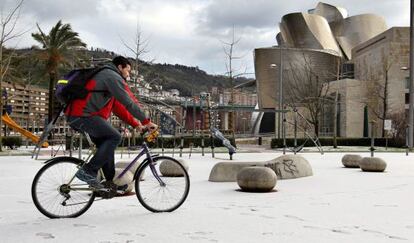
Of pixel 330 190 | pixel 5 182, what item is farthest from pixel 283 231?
pixel 5 182

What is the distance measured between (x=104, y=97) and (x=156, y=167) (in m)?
1.09

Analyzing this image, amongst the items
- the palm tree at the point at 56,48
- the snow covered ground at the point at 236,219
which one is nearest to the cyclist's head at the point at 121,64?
the snow covered ground at the point at 236,219

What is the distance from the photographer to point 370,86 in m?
54.7

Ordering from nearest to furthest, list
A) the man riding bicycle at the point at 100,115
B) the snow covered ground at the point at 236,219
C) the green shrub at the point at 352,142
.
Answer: the snow covered ground at the point at 236,219
the man riding bicycle at the point at 100,115
the green shrub at the point at 352,142

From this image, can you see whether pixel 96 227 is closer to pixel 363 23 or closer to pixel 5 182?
pixel 5 182

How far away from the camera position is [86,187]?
5.28 meters

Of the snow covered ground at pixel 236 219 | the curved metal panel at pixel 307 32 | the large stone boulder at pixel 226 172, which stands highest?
the curved metal panel at pixel 307 32

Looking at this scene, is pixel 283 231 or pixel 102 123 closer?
pixel 283 231

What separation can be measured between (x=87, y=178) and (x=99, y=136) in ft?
1.61

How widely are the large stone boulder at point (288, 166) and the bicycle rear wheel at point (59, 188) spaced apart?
5.52 m

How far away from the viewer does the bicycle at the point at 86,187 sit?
17.2 ft

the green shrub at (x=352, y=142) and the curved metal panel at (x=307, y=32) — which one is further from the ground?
the curved metal panel at (x=307, y=32)

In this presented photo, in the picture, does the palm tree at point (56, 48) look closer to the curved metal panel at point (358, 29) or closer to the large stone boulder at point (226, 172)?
the large stone boulder at point (226, 172)

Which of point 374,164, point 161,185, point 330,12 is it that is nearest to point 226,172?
point 161,185
